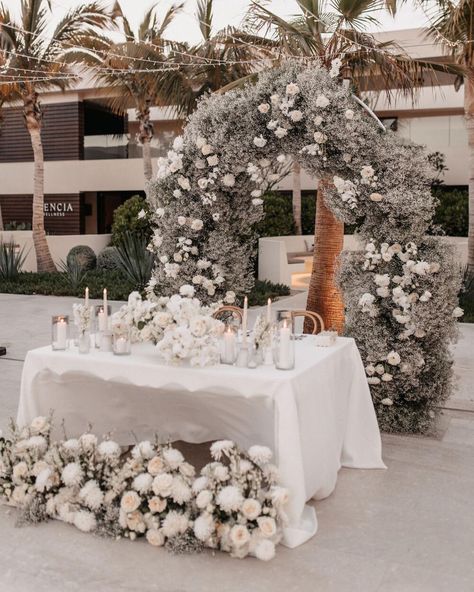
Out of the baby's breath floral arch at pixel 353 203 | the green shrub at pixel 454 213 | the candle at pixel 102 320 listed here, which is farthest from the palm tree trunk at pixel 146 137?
the candle at pixel 102 320

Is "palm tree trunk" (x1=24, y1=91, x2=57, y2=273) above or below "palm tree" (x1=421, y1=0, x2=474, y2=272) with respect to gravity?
below

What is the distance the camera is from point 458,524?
4.04 m

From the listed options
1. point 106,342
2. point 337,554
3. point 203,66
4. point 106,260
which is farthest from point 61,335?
point 106,260

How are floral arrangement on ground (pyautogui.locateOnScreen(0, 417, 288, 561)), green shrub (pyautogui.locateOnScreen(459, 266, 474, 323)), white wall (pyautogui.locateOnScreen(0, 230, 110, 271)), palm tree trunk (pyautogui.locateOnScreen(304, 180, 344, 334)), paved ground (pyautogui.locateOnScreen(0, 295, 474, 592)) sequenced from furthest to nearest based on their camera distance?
white wall (pyautogui.locateOnScreen(0, 230, 110, 271)) < green shrub (pyautogui.locateOnScreen(459, 266, 474, 323)) < palm tree trunk (pyautogui.locateOnScreen(304, 180, 344, 334)) < floral arrangement on ground (pyautogui.locateOnScreen(0, 417, 288, 561)) < paved ground (pyautogui.locateOnScreen(0, 295, 474, 592))

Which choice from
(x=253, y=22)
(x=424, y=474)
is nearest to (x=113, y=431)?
(x=424, y=474)

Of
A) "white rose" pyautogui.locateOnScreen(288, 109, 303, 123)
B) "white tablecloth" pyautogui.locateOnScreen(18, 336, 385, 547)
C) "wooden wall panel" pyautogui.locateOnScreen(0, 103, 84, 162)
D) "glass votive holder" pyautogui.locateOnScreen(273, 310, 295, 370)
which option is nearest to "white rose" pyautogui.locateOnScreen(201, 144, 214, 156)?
"white rose" pyautogui.locateOnScreen(288, 109, 303, 123)

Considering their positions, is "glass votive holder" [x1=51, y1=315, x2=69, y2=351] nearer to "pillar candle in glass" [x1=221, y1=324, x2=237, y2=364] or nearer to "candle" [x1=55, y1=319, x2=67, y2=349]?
"candle" [x1=55, y1=319, x2=67, y2=349]

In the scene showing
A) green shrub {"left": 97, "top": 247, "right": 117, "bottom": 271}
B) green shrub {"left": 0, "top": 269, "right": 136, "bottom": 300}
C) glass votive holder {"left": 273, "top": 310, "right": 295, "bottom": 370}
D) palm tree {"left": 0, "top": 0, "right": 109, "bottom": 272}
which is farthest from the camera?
green shrub {"left": 97, "top": 247, "right": 117, "bottom": 271}

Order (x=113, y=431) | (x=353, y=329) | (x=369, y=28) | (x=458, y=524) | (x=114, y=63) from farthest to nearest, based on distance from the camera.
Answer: (x=114, y=63)
(x=369, y=28)
(x=353, y=329)
(x=113, y=431)
(x=458, y=524)

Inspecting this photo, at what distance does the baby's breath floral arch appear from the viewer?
17.5 ft

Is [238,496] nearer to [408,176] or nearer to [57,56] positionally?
[408,176]

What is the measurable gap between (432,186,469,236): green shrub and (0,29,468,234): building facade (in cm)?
340

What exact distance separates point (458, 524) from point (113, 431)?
6.87ft

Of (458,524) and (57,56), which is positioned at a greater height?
(57,56)
